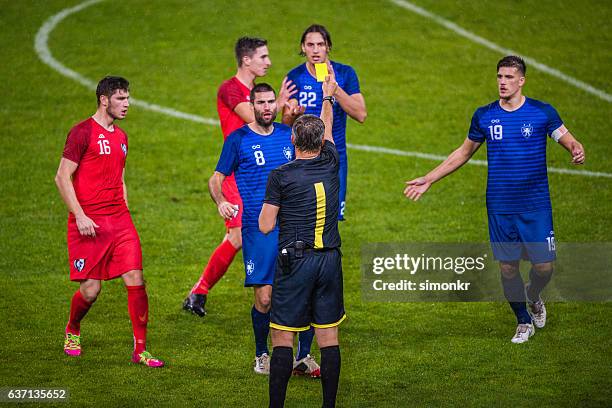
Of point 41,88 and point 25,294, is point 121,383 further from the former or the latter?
point 41,88

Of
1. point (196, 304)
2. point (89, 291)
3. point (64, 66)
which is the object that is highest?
point (64, 66)

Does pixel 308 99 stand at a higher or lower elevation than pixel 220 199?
higher

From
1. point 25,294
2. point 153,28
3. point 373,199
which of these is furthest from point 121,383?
point 153,28

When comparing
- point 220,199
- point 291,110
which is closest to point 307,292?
point 220,199

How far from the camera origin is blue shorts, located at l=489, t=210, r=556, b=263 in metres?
9.92

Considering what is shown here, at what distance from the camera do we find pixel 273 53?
19.0 m

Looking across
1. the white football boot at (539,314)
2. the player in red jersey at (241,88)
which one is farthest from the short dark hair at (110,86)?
the white football boot at (539,314)

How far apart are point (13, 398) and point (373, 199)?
6.99 m

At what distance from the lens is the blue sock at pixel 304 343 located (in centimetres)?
929

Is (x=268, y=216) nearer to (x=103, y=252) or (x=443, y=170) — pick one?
(x=103, y=252)

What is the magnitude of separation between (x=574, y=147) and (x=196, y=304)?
4.18m

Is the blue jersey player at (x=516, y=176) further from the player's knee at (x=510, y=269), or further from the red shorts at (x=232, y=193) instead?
the red shorts at (x=232, y=193)

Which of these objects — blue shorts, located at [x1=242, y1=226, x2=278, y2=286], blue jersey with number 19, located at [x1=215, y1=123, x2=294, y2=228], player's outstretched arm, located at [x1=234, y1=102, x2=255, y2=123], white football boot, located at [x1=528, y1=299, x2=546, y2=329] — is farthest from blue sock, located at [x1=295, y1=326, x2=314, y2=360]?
white football boot, located at [x1=528, y1=299, x2=546, y2=329]

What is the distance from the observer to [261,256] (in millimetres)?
9055
